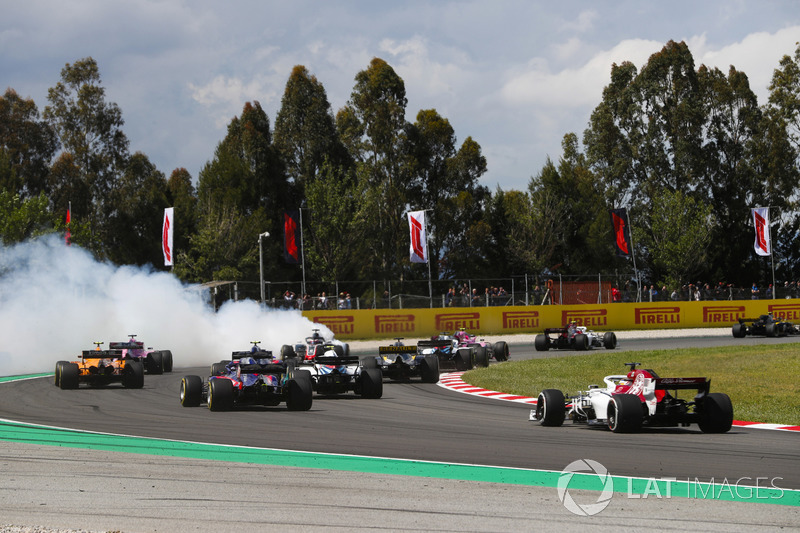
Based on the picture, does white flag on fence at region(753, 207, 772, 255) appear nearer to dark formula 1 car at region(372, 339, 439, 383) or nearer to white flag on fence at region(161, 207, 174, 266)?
white flag on fence at region(161, 207, 174, 266)

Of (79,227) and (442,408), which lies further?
(79,227)

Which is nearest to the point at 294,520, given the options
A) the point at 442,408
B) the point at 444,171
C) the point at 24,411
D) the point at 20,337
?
the point at 442,408

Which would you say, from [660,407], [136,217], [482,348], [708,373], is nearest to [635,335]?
[482,348]

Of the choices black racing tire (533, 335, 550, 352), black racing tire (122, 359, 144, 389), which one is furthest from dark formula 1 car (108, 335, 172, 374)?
black racing tire (533, 335, 550, 352)

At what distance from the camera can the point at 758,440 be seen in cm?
1311

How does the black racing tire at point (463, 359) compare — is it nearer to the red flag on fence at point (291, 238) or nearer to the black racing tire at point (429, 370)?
the black racing tire at point (429, 370)

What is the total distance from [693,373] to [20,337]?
24.6 meters

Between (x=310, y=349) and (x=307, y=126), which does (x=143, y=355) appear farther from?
(x=307, y=126)

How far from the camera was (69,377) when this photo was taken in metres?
24.3

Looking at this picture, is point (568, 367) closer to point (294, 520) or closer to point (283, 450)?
point (283, 450)

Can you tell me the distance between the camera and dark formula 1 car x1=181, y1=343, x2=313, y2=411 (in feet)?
59.6

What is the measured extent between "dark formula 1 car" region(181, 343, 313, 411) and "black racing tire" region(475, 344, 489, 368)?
1247cm

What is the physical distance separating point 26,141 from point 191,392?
58.2 m

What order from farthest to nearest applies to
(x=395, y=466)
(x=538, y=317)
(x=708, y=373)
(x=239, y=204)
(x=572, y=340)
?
1. (x=239, y=204)
2. (x=538, y=317)
3. (x=572, y=340)
4. (x=708, y=373)
5. (x=395, y=466)
